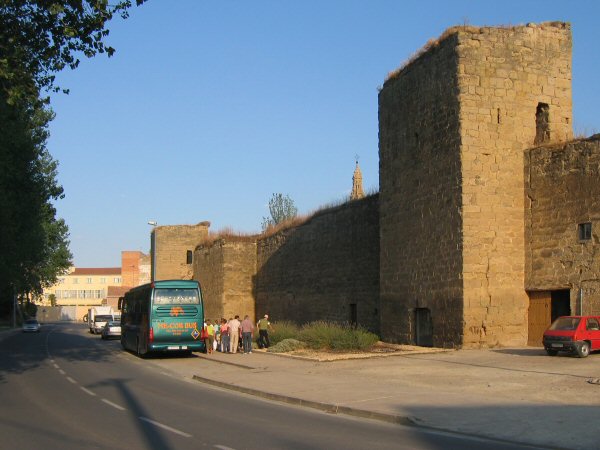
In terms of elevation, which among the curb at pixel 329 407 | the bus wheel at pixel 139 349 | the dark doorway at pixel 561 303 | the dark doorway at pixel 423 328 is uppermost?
the dark doorway at pixel 561 303

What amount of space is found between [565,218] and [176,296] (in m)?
13.9

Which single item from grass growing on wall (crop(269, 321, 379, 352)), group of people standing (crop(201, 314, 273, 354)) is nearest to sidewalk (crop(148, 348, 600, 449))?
grass growing on wall (crop(269, 321, 379, 352))

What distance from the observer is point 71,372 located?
2127 centimetres

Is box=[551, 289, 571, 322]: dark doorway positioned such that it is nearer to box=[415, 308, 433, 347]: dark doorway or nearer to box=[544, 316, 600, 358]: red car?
box=[544, 316, 600, 358]: red car

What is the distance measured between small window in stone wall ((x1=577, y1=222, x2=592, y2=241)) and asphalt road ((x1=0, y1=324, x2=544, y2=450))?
1029 centimetres

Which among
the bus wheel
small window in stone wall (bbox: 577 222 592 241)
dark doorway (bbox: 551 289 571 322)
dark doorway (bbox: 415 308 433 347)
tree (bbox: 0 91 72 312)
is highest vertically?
tree (bbox: 0 91 72 312)

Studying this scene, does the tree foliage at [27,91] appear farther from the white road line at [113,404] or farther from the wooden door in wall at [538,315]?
the wooden door in wall at [538,315]

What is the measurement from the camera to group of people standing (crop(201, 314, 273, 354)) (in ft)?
87.4

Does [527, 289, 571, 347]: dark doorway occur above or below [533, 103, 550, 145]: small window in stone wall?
below

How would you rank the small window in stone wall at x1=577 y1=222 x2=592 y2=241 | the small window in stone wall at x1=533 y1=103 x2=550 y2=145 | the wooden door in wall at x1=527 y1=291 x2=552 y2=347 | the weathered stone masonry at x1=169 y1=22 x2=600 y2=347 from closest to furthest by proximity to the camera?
1. the small window in stone wall at x1=577 y1=222 x2=592 y2=241
2. the weathered stone masonry at x1=169 y1=22 x2=600 y2=347
3. the wooden door in wall at x1=527 y1=291 x2=552 y2=347
4. the small window in stone wall at x1=533 y1=103 x2=550 y2=145

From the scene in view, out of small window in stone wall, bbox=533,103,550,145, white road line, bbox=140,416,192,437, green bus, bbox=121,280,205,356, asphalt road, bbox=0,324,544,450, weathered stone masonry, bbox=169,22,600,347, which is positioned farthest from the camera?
green bus, bbox=121,280,205,356

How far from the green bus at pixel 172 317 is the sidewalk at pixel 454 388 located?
2.54m

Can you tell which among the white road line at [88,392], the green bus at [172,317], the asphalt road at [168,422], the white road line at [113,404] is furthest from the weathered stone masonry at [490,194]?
the white road line at [113,404]

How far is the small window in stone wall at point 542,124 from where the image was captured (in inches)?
894
